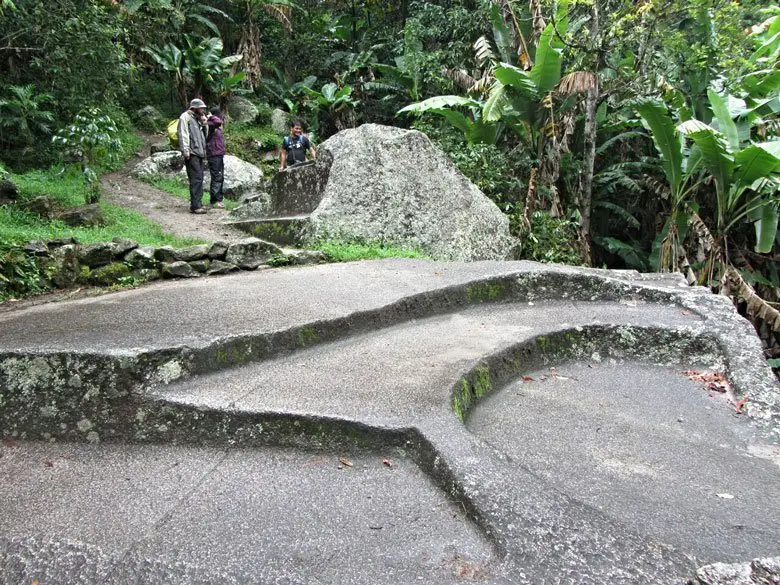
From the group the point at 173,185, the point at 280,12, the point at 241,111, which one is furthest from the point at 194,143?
the point at 280,12

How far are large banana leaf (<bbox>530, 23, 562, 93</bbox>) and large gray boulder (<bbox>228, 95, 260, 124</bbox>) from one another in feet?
34.7

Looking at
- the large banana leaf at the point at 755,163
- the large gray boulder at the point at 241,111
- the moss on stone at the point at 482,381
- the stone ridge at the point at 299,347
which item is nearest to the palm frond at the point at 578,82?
the large banana leaf at the point at 755,163

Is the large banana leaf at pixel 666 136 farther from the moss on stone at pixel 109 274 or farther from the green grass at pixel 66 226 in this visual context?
the moss on stone at pixel 109 274

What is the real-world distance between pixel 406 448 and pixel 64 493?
1.49m

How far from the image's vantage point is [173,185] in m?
11.6

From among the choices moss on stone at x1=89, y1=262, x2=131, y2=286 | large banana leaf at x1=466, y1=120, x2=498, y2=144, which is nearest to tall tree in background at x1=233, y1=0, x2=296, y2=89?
large banana leaf at x1=466, y1=120, x2=498, y2=144

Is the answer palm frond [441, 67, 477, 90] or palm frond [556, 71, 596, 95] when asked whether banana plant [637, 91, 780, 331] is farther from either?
palm frond [441, 67, 477, 90]

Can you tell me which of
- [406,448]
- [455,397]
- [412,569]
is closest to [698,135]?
[455,397]

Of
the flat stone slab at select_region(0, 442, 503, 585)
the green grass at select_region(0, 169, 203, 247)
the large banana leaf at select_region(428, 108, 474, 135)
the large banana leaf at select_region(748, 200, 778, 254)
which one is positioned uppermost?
the large banana leaf at select_region(428, 108, 474, 135)

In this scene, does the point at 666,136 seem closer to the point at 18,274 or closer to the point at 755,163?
the point at 755,163

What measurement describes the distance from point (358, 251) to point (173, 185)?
6.66 meters

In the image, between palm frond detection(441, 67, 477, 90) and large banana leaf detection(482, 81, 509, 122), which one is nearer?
large banana leaf detection(482, 81, 509, 122)

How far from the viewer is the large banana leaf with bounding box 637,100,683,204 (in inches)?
316

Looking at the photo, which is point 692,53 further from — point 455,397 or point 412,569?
point 412,569
